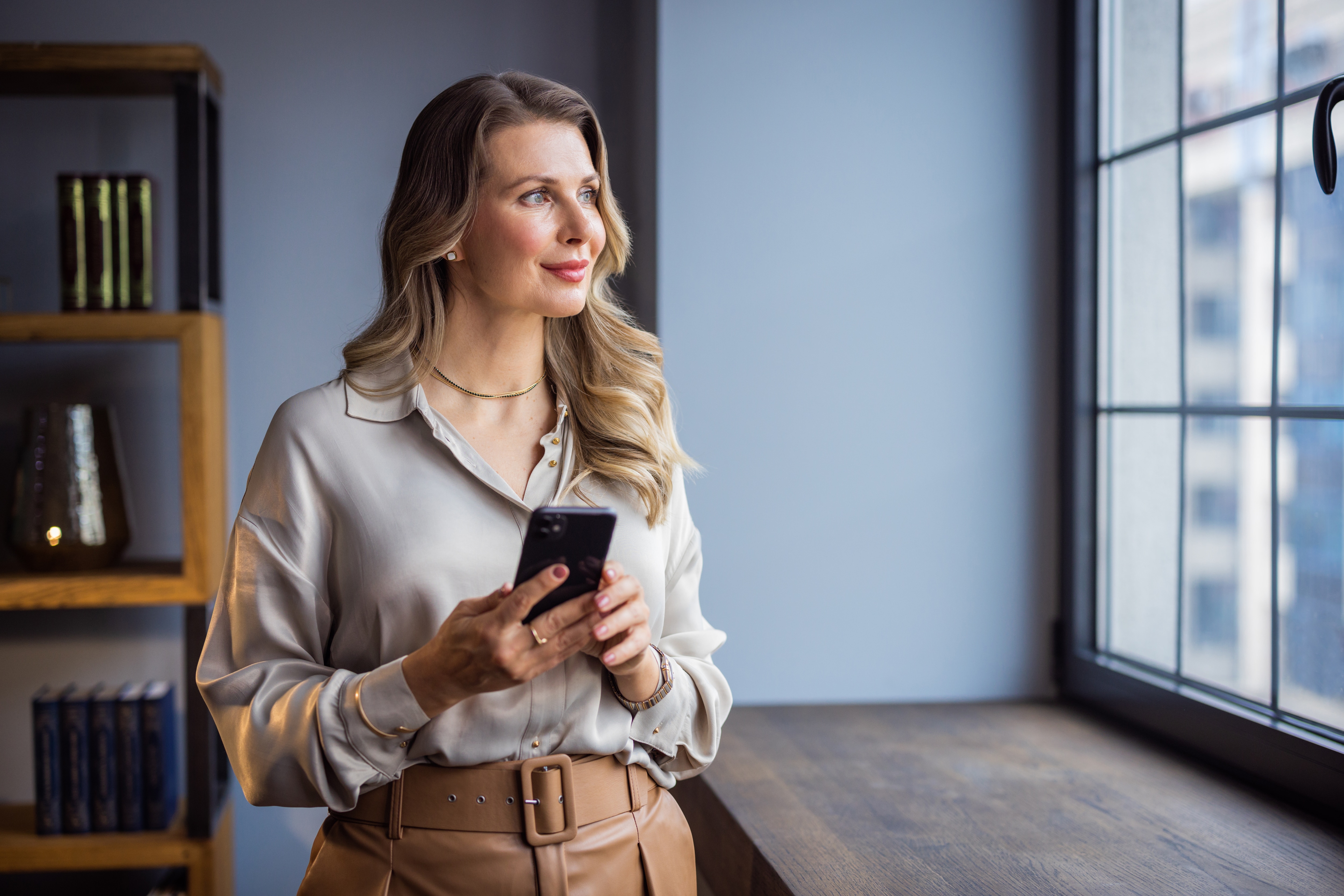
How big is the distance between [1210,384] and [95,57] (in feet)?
7.14

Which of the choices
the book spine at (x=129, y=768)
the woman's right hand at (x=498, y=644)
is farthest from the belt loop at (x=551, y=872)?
the book spine at (x=129, y=768)

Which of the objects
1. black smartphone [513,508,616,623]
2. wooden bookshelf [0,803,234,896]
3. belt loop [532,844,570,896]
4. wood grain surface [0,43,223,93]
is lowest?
wooden bookshelf [0,803,234,896]

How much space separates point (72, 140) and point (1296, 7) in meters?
2.39

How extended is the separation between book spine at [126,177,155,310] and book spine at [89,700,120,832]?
0.83 m

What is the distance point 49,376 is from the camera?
2.34 m

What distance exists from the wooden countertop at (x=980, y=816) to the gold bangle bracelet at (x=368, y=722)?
0.57 m

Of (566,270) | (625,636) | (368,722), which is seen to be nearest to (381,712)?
(368,722)

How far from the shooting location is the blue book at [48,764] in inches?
84.4

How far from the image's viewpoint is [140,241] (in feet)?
7.00

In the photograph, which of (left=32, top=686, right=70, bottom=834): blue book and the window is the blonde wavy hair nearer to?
the window

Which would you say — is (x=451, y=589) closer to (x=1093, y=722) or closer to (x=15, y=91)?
(x=1093, y=722)

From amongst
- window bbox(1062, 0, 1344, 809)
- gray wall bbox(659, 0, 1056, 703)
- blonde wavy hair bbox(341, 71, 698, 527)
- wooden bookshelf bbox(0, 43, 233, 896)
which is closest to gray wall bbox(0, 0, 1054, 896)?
gray wall bbox(659, 0, 1056, 703)

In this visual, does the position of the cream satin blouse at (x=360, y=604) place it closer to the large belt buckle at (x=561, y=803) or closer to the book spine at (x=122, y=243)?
the large belt buckle at (x=561, y=803)

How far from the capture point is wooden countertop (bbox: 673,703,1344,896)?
1.39 m
